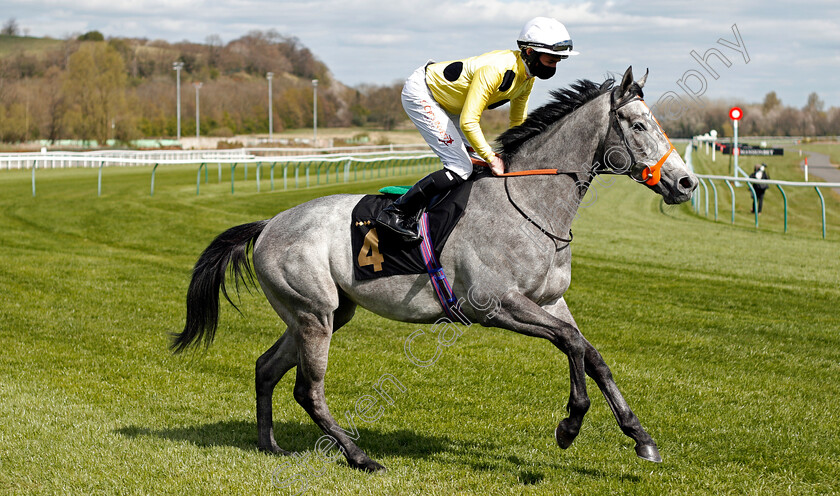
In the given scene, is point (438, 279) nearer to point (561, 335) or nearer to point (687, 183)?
point (561, 335)

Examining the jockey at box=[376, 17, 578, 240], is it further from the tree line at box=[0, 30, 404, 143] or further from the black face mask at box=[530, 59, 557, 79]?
the tree line at box=[0, 30, 404, 143]

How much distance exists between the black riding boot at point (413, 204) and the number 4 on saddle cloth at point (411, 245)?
0.04 metres

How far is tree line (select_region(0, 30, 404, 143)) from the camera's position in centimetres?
6284

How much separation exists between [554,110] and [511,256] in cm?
87

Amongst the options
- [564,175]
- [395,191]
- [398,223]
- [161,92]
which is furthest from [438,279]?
[161,92]

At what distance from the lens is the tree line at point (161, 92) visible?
6284 centimetres

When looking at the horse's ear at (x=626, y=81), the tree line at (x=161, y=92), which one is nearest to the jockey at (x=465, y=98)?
the horse's ear at (x=626, y=81)

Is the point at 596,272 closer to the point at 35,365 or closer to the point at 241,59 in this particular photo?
the point at 35,365

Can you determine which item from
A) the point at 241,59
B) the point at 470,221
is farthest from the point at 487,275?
the point at 241,59

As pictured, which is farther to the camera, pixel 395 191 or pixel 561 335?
pixel 395 191

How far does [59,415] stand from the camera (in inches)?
195

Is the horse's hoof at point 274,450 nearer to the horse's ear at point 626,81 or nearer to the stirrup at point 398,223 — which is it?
the stirrup at point 398,223

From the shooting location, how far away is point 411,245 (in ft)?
13.9

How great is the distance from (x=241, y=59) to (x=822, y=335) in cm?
15224
